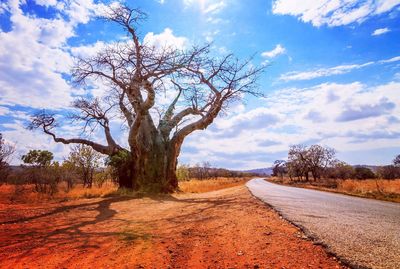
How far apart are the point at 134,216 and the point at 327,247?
16.3ft

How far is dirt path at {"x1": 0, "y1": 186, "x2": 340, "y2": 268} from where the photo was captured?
3.86 metres

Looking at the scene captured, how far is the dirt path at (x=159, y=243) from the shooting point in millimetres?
3857

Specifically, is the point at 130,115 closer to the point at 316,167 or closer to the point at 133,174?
the point at 133,174

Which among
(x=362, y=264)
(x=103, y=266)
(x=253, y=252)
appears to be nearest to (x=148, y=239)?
(x=103, y=266)

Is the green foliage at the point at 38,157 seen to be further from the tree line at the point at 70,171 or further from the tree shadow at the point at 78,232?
the tree shadow at the point at 78,232

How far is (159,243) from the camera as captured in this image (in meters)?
4.84

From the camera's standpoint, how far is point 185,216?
7453 millimetres

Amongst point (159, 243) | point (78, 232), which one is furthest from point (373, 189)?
point (78, 232)

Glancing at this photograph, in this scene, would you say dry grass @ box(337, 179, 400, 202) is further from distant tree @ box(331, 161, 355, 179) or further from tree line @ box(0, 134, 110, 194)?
distant tree @ box(331, 161, 355, 179)

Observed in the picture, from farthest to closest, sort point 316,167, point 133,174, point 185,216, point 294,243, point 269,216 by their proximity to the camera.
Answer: point 316,167, point 133,174, point 185,216, point 269,216, point 294,243

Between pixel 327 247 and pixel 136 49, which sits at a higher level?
pixel 136 49

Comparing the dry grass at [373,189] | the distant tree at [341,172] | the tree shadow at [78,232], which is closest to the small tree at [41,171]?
the tree shadow at [78,232]

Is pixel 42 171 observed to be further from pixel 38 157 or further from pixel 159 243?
pixel 159 243

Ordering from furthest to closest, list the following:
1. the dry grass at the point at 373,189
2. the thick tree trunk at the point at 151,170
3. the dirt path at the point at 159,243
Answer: the thick tree trunk at the point at 151,170 → the dry grass at the point at 373,189 → the dirt path at the point at 159,243
